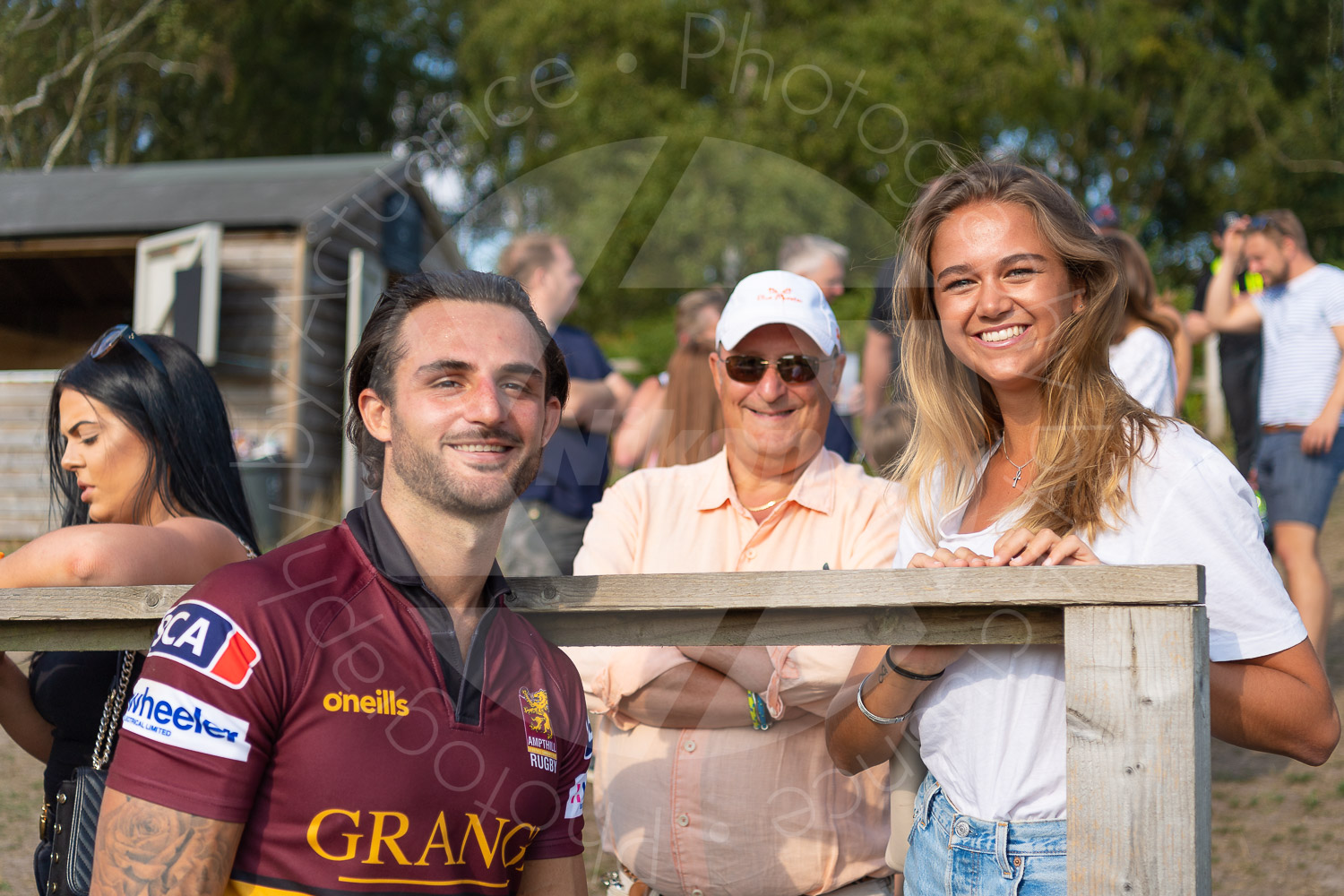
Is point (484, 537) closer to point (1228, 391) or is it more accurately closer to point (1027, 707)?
point (1027, 707)

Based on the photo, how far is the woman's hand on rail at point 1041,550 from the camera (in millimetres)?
1440

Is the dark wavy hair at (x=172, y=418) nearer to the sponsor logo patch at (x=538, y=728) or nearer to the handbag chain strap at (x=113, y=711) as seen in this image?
the handbag chain strap at (x=113, y=711)

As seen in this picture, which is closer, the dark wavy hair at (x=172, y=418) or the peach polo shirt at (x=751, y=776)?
the peach polo shirt at (x=751, y=776)

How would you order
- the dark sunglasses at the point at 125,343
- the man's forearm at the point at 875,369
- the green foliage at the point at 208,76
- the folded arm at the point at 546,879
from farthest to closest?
the green foliage at the point at 208,76
the man's forearm at the point at 875,369
the dark sunglasses at the point at 125,343
the folded arm at the point at 546,879

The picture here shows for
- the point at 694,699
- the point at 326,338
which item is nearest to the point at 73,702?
the point at 694,699

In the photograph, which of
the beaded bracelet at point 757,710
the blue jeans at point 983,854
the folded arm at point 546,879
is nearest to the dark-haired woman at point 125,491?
the folded arm at point 546,879

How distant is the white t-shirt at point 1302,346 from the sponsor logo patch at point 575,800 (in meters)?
3.81

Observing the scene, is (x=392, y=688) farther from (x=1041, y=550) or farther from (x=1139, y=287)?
(x=1139, y=287)

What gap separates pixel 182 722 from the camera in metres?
1.37

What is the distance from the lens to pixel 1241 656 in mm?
1468

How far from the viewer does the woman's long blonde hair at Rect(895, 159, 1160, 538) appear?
156cm

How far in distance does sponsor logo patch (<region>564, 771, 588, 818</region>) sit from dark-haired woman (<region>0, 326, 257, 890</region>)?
88 cm

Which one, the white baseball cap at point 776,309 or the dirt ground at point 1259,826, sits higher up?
the white baseball cap at point 776,309

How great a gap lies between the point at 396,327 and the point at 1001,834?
1.13 metres
